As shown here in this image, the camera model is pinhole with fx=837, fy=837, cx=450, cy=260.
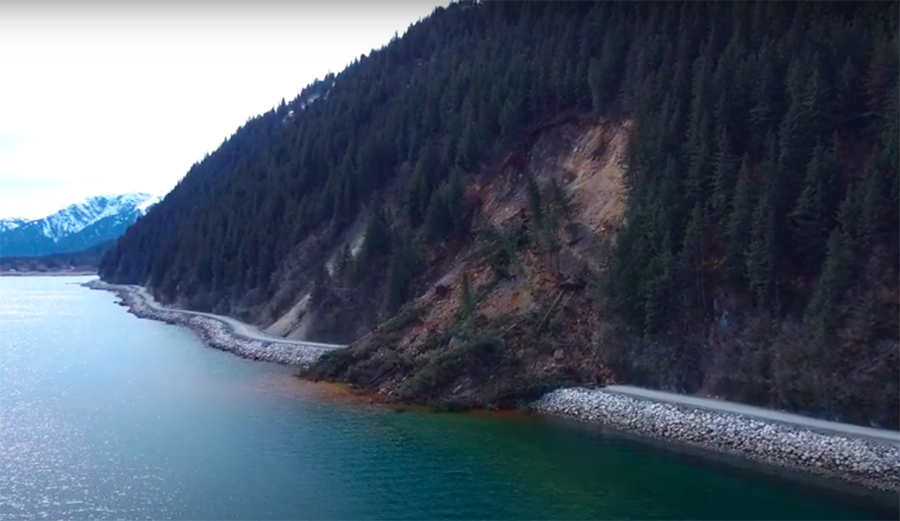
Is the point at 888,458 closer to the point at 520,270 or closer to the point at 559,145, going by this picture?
the point at 520,270

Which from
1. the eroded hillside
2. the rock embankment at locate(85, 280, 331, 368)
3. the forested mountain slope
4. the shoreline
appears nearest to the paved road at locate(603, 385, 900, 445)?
the shoreline

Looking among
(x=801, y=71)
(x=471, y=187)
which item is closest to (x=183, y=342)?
(x=471, y=187)

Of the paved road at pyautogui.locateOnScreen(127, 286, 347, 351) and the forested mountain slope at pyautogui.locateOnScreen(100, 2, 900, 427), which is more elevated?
the forested mountain slope at pyautogui.locateOnScreen(100, 2, 900, 427)

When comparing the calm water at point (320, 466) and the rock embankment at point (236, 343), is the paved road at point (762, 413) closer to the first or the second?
the calm water at point (320, 466)

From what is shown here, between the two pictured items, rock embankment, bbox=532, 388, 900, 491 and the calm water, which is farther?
rock embankment, bbox=532, 388, 900, 491

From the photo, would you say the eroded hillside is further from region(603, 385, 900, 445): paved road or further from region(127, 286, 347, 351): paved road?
region(127, 286, 347, 351): paved road
